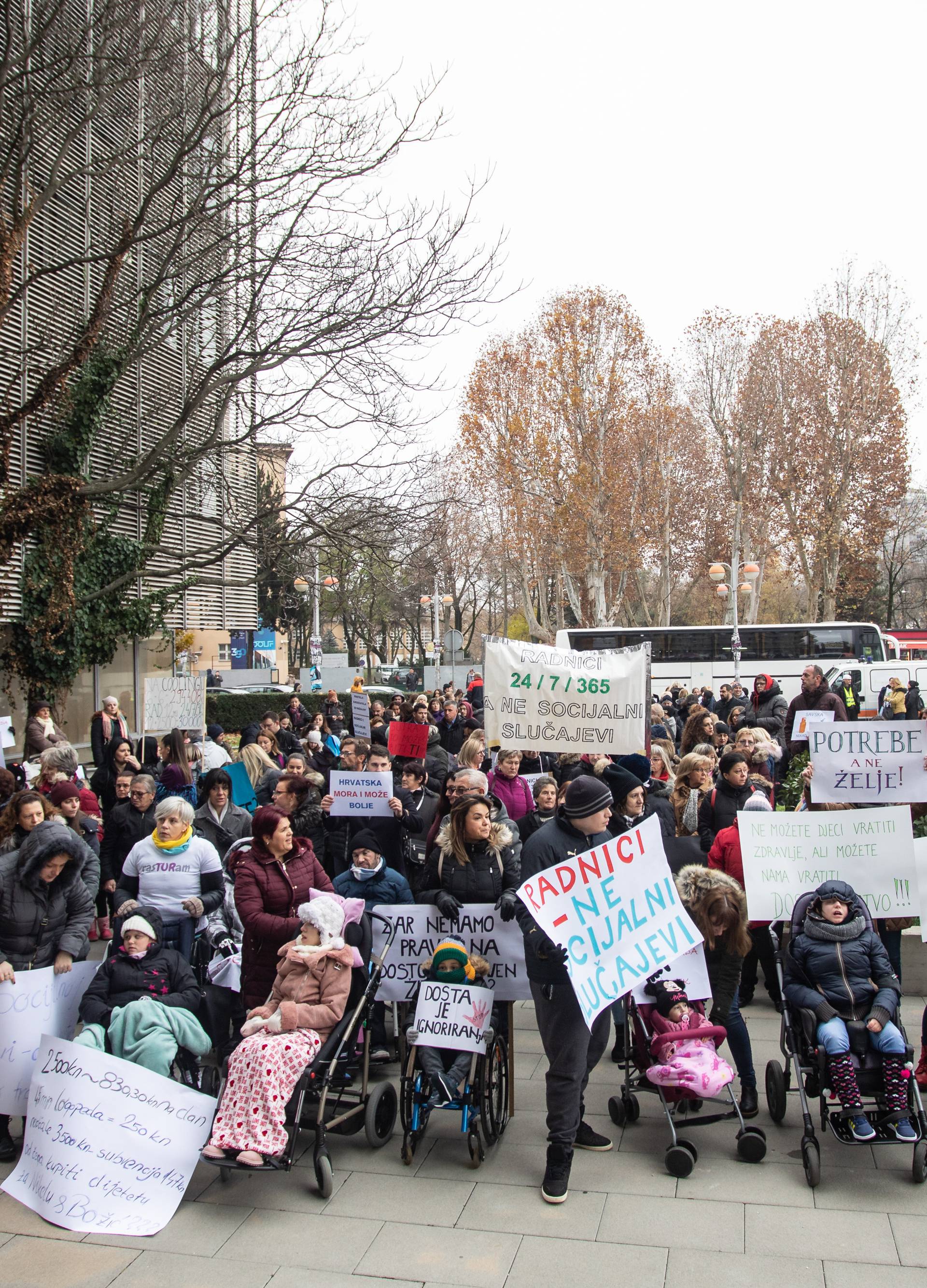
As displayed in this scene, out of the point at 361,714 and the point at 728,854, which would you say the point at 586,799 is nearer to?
the point at 728,854

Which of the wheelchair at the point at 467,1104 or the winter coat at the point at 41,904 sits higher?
the winter coat at the point at 41,904

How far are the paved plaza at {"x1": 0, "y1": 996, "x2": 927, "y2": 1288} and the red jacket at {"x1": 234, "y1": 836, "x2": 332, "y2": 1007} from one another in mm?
906

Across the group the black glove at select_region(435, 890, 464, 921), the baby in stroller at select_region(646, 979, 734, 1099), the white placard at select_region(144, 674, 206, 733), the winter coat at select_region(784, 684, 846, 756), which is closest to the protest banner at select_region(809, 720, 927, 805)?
the baby in stroller at select_region(646, 979, 734, 1099)

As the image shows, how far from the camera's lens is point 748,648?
35844mm

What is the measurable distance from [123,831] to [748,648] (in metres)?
29.9

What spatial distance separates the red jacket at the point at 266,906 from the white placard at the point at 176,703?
674 centimetres

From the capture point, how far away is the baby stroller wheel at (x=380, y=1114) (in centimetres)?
548

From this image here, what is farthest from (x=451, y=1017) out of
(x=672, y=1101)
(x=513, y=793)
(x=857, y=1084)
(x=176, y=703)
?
(x=176, y=703)

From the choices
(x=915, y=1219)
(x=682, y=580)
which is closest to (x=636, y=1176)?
(x=915, y=1219)

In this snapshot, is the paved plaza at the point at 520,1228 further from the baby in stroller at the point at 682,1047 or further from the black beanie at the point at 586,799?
the black beanie at the point at 586,799

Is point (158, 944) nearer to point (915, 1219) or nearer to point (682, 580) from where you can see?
point (915, 1219)

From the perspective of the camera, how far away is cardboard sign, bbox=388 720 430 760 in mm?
11359

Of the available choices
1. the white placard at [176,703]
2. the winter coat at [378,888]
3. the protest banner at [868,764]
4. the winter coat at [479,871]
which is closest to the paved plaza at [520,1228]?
the winter coat at [479,871]

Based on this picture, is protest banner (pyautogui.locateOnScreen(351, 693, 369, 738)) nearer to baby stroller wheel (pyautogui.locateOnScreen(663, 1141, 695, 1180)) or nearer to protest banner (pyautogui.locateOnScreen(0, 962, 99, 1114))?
protest banner (pyautogui.locateOnScreen(0, 962, 99, 1114))
